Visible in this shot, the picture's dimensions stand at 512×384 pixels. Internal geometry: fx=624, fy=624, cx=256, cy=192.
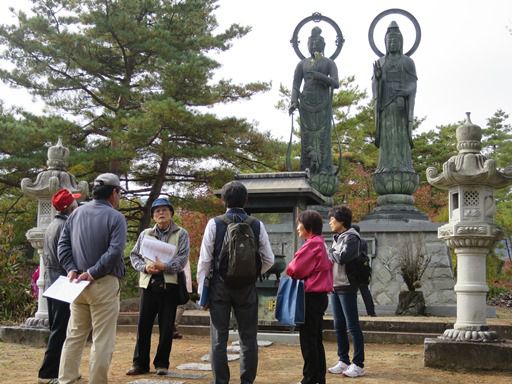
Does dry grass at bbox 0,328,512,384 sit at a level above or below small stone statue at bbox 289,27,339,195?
below

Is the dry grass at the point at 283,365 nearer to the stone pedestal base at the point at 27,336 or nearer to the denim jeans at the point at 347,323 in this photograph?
the stone pedestal base at the point at 27,336

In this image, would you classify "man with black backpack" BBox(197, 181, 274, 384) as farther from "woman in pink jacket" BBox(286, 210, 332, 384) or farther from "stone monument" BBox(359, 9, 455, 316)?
"stone monument" BBox(359, 9, 455, 316)

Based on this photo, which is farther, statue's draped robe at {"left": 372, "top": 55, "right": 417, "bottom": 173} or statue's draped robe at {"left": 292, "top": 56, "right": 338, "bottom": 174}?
statue's draped robe at {"left": 292, "top": 56, "right": 338, "bottom": 174}

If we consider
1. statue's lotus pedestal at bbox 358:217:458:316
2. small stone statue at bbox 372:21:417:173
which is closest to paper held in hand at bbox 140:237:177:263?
statue's lotus pedestal at bbox 358:217:458:316

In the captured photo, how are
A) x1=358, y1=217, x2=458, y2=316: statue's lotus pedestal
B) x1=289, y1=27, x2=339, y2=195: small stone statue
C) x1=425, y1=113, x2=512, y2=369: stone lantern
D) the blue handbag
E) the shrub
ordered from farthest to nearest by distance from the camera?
x1=289, y1=27, x2=339, y2=195: small stone statue < x1=358, y1=217, x2=458, y2=316: statue's lotus pedestal < the shrub < x1=425, y1=113, x2=512, y2=369: stone lantern < the blue handbag

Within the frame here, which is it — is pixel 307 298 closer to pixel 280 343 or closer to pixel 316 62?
pixel 280 343

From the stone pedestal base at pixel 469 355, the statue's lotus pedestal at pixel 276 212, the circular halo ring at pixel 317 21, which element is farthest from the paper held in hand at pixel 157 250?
Result: the circular halo ring at pixel 317 21

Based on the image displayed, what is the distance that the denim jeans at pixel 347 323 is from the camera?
568cm

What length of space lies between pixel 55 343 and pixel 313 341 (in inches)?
86.6

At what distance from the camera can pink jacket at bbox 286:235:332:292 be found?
16.7ft

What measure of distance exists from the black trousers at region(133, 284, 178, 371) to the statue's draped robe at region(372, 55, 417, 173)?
27.1 feet

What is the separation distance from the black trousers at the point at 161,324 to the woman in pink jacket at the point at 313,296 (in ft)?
4.44

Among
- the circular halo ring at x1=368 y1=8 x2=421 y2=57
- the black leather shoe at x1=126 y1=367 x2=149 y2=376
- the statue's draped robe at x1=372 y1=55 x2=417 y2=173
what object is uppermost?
the circular halo ring at x1=368 y1=8 x2=421 y2=57

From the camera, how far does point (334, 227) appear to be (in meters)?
5.80
